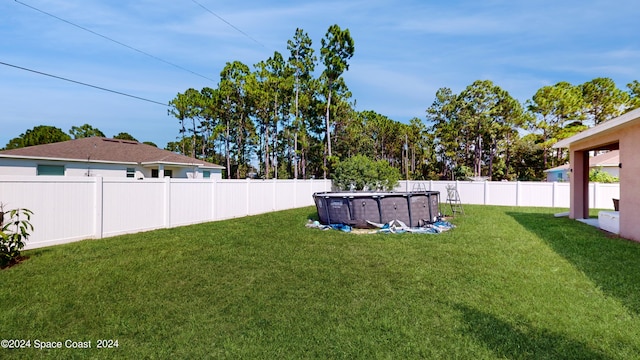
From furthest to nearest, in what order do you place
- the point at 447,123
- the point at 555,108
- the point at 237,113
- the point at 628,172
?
the point at 447,123 → the point at 237,113 → the point at 555,108 → the point at 628,172

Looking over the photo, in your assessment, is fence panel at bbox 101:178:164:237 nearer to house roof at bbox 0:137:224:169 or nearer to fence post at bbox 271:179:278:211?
fence post at bbox 271:179:278:211

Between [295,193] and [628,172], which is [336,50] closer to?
[295,193]

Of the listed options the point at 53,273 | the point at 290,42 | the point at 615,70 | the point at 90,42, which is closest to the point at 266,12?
the point at 90,42

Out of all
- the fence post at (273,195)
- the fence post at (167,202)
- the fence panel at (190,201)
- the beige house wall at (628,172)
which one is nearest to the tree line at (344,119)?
the fence post at (273,195)

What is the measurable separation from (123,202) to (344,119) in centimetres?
2545

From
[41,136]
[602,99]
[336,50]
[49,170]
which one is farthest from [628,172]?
[41,136]

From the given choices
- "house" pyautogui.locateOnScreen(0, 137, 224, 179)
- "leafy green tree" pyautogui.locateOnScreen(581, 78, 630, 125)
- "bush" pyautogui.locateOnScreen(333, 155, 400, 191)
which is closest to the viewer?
"house" pyautogui.locateOnScreen(0, 137, 224, 179)

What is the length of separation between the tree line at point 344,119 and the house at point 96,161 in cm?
524

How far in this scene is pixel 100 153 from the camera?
61.4 ft

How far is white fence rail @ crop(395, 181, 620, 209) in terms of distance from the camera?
15.0 m

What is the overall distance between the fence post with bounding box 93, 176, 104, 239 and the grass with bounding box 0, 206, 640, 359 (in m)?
0.48

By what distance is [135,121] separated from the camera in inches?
654

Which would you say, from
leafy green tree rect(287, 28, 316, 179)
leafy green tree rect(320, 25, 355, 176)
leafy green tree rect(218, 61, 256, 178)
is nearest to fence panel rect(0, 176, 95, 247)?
leafy green tree rect(287, 28, 316, 179)

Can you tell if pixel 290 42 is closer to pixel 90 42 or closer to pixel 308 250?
pixel 90 42
